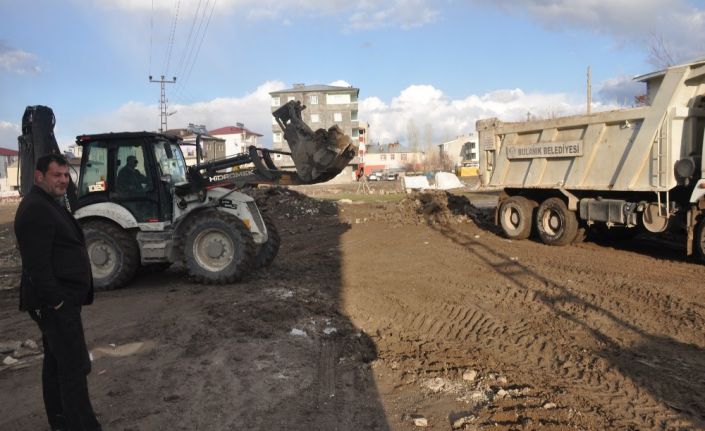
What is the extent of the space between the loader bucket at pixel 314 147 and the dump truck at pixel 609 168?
18.2 feet

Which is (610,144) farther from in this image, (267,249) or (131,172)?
(131,172)

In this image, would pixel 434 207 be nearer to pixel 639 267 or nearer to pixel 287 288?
pixel 639 267

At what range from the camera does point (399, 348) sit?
240 inches

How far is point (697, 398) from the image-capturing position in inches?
179

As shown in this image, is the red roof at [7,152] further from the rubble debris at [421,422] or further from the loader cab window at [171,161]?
the rubble debris at [421,422]

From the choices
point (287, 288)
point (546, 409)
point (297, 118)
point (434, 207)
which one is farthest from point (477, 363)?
point (434, 207)

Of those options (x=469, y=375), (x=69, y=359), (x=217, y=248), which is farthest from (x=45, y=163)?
(x=217, y=248)

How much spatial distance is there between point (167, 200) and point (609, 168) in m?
8.11

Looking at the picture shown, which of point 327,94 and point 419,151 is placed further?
point 419,151

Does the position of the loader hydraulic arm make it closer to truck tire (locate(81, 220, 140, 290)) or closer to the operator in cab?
the operator in cab

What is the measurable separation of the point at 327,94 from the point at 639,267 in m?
72.3

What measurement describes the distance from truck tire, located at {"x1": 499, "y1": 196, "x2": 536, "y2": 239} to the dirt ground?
2.37 meters

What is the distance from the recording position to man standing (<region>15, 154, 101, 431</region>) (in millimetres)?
3676

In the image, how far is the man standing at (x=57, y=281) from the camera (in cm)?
368
